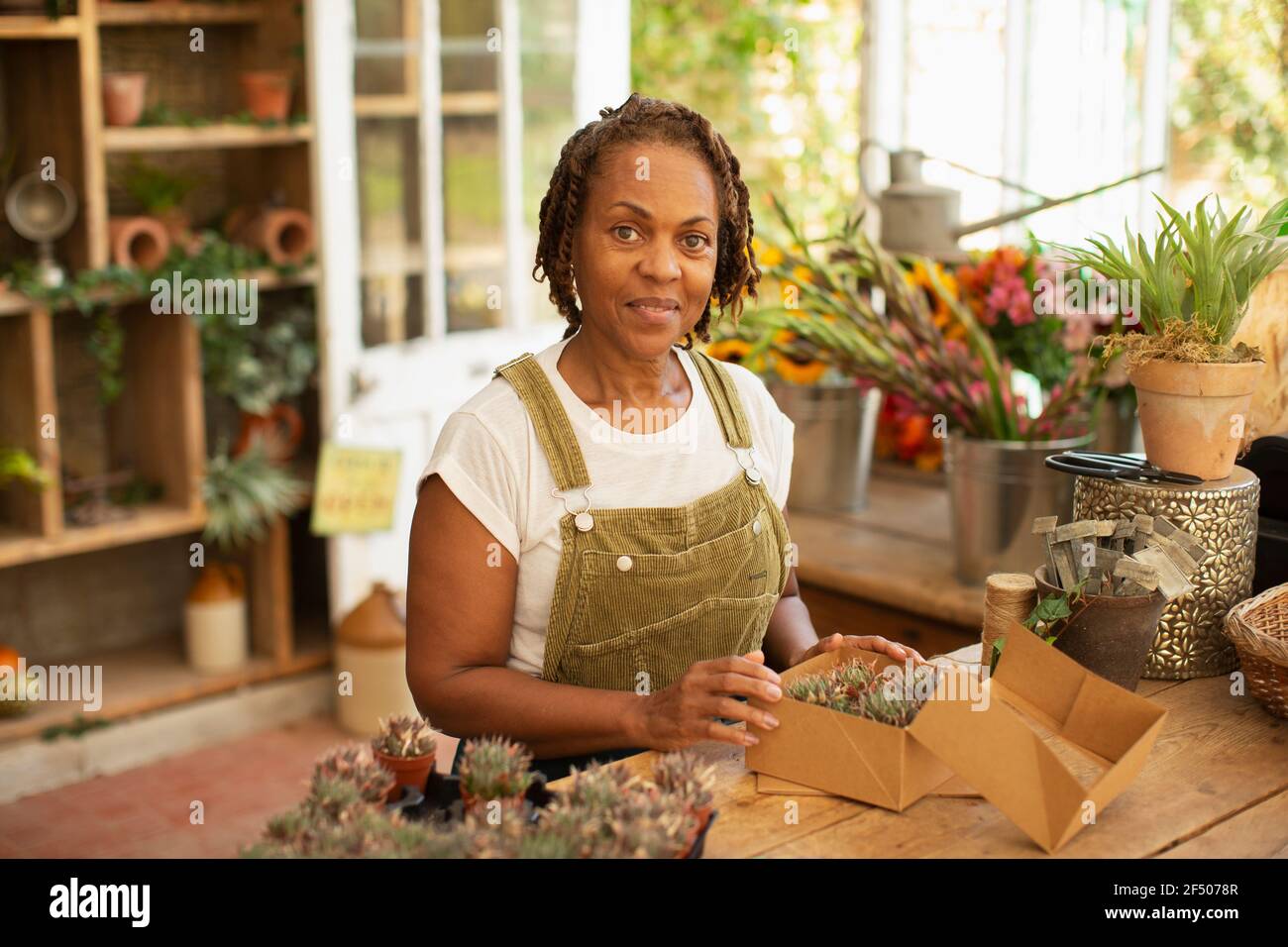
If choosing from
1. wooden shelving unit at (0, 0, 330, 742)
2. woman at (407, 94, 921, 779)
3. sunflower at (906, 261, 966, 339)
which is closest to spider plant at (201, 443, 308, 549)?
wooden shelving unit at (0, 0, 330, 742)

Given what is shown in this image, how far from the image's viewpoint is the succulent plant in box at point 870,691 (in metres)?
1.43

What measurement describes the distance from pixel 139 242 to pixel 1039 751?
3.02 metres

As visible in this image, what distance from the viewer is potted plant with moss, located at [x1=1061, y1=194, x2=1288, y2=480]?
1806 millimetres

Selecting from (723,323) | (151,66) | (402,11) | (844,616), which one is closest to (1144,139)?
(723,323)

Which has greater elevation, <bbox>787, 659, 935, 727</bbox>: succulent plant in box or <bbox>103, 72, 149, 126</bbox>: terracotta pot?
<bbox>103, 72, 149, 126</bbox>: terracotta pot

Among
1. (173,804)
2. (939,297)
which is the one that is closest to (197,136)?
(173,804)

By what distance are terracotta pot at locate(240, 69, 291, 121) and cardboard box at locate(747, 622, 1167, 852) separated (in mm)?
2792

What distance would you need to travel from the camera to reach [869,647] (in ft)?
5.28

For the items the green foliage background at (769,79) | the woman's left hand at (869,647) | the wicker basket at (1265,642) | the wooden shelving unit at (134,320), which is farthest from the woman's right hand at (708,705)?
the green foliage background at (769,79)

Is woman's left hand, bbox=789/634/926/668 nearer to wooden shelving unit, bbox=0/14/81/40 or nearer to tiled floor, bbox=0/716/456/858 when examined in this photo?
tiled floor, bbox=0/716/456/858

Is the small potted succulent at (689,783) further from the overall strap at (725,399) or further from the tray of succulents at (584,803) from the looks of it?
the overall strap at (725,399)

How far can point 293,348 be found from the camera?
3.89 metres

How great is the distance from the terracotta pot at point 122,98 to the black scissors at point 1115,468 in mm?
2677
